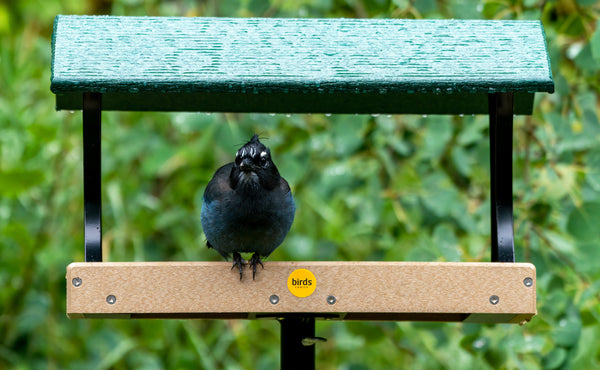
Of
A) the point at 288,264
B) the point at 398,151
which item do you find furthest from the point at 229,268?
the point at 398,151

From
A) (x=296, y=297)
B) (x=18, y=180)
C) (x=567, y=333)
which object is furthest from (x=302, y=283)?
(x=18, y=180)

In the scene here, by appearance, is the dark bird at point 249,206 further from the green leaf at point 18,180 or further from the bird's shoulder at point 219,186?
the green leaf at point 18,180

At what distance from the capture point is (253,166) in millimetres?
2023

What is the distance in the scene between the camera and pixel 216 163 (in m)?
3.78

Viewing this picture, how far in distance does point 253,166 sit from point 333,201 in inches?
69.9

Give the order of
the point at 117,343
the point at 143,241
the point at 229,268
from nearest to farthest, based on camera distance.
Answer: the point at 229,268 → the point at 117,343 → the point at 143,241

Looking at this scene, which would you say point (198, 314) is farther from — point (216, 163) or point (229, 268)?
point (216, 163)

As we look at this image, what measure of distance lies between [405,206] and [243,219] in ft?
4.12

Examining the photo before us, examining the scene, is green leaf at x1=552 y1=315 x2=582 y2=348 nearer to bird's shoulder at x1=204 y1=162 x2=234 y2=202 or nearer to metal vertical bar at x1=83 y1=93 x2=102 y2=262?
bird's shoulder at x1=204 y1=162 x2=234 y2=202

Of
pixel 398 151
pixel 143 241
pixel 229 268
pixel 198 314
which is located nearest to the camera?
pixel 229 268

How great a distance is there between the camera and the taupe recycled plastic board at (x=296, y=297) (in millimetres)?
1800

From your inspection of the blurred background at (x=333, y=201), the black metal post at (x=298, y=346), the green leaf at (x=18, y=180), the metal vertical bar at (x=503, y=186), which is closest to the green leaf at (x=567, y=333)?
the blurred background at (x=333, y=201)

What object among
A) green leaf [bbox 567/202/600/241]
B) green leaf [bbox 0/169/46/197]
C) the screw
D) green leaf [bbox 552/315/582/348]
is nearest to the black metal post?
the screw

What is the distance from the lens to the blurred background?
108 inches
